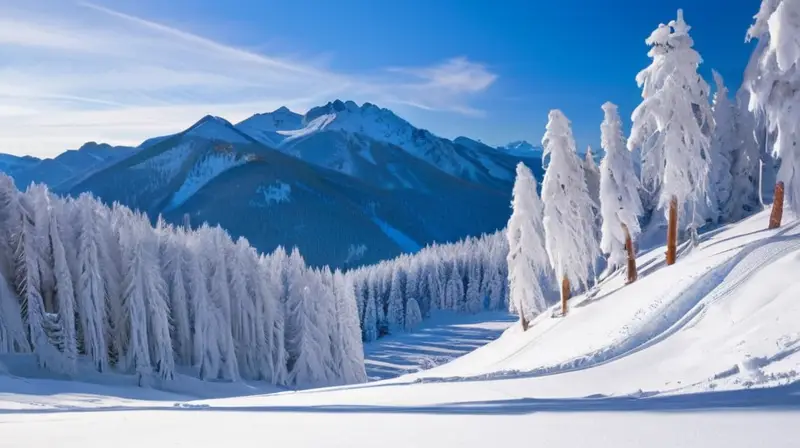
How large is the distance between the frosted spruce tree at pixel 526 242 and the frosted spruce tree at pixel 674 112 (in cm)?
886

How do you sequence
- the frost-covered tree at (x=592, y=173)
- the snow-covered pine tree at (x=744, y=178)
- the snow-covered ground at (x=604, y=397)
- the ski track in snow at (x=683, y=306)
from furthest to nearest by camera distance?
the frost-covered tree at (x=592, y=173) → the snow-covered pine tree at (x=744, y=178) → the ski track in snow at (x=683, y=306) → the snow-covered ground at (x=604, y=397)

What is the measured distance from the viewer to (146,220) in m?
47.3

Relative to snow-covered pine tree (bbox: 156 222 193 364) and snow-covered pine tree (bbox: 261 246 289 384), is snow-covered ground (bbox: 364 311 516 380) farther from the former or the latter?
snow-covered pine tree (bbox: 156 222 193 364)

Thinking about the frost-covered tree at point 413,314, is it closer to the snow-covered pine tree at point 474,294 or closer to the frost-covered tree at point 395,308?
the frost-covered tree at point 395,308

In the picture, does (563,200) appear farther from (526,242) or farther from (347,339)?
(347,339)

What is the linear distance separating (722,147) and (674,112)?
2455 cm

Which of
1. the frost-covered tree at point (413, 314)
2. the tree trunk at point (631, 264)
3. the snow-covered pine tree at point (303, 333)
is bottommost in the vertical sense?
the frost-covered tree at point (413, 314)

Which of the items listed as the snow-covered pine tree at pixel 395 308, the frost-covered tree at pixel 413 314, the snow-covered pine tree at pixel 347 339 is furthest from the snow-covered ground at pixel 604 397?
the snow-covered pine tree at pixel 395 308

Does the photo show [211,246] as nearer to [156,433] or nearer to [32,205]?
[32,205]

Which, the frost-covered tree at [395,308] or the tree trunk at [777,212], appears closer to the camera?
the tree trunk at [777,212]

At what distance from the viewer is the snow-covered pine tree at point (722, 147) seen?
47.4 metres

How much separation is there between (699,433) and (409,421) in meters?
4.56

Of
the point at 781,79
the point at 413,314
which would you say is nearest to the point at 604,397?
the point at 781,79

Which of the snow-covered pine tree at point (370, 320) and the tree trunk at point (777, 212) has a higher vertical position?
the tree trunk at point (777, 212)
